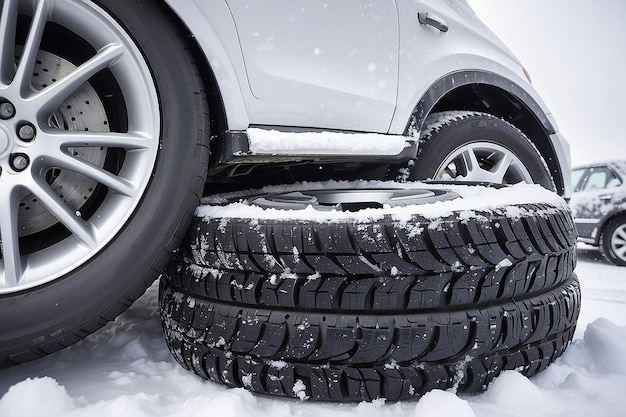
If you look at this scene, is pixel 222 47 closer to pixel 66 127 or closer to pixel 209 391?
Answer: pixel 66 127

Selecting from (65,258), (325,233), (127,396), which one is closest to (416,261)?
(325,233)

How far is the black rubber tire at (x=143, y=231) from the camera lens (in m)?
1.03

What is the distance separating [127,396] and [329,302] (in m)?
0.52

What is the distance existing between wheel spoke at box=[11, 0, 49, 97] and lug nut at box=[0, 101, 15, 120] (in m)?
0.04

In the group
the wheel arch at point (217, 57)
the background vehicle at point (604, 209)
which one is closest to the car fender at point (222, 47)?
the wheel arch at point (217, 57)

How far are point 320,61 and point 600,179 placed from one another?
500 cm

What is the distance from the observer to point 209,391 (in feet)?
3.49

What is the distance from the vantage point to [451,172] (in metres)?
2.09

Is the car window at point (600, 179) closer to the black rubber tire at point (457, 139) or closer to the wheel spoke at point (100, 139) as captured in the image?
the black rubber tire at point (457, 139)

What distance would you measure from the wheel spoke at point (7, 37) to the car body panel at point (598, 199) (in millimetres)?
5009

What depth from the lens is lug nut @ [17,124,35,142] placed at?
1053 mm

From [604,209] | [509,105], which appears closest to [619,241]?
[604,209]

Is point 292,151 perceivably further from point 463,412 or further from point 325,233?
point 463,412

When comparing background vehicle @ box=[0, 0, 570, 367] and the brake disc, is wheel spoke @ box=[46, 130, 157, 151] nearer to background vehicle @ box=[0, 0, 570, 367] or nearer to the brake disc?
background vehicle @ box=[0, 0, 570, 367]
